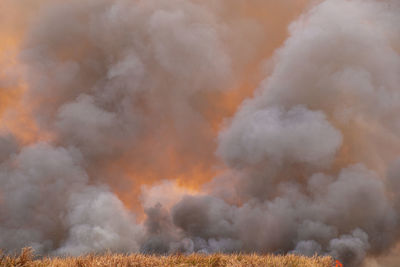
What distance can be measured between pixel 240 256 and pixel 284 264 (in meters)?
3.11

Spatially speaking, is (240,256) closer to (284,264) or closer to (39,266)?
(284,264)

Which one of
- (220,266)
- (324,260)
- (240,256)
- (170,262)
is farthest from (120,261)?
(324,260)

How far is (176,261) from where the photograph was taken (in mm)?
21672

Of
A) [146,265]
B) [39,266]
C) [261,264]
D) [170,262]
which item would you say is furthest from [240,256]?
[39,266]

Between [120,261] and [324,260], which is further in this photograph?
[324,260]

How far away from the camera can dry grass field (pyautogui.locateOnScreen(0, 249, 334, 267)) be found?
61.1ft

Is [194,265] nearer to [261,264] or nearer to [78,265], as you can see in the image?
[261,264]

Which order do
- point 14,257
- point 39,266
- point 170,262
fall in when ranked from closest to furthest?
1. point 14,257
2. point 39,266
3. point 170,262

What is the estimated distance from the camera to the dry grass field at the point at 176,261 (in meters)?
18.6

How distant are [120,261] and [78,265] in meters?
2.61

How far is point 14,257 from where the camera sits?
1783cm

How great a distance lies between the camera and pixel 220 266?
70.1ft

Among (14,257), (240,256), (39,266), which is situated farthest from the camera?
(240,256)

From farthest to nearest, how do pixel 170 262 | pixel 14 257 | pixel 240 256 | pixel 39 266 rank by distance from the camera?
pixel 240 256 → pixel 170 262 → pixel 39 266 → pixel 14 257
